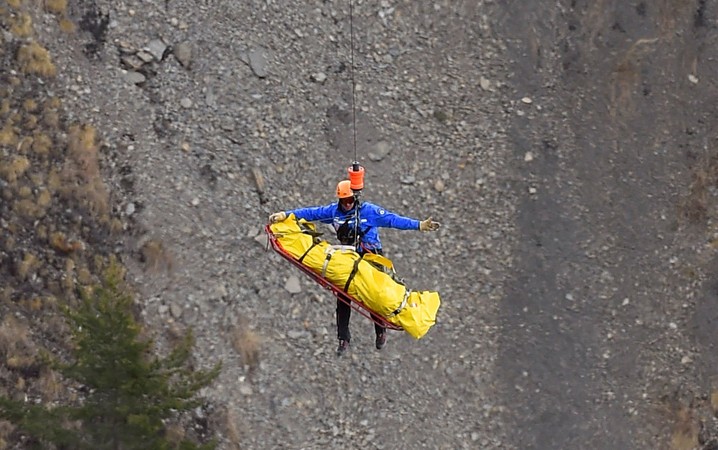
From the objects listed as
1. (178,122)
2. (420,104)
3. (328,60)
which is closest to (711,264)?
(420,104)

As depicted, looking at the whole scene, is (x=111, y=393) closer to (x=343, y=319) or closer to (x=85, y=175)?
(x=343, y=319)

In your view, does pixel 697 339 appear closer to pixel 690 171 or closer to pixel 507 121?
pixel 690 171

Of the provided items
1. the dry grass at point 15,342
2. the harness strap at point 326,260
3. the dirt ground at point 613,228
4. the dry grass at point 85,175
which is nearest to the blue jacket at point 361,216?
the harness strap at point 326,260

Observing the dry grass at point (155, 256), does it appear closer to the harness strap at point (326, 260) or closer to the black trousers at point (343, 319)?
the black trousers at point (343, 319)

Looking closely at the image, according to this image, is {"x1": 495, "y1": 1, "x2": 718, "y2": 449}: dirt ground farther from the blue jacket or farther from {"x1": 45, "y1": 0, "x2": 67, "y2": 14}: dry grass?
{"x1": 45, "y1": 0, "x2": 67, "y2": 14}: dry grass

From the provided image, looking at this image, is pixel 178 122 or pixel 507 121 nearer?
pixel 178 122

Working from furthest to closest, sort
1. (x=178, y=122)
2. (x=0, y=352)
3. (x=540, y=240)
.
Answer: (x=540, y=240) < (x=178, y=122) < (x=0, y=352)

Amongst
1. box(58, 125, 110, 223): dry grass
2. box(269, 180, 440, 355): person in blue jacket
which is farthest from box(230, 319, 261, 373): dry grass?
box(269, 180, 440, 355): person in blue jacket
